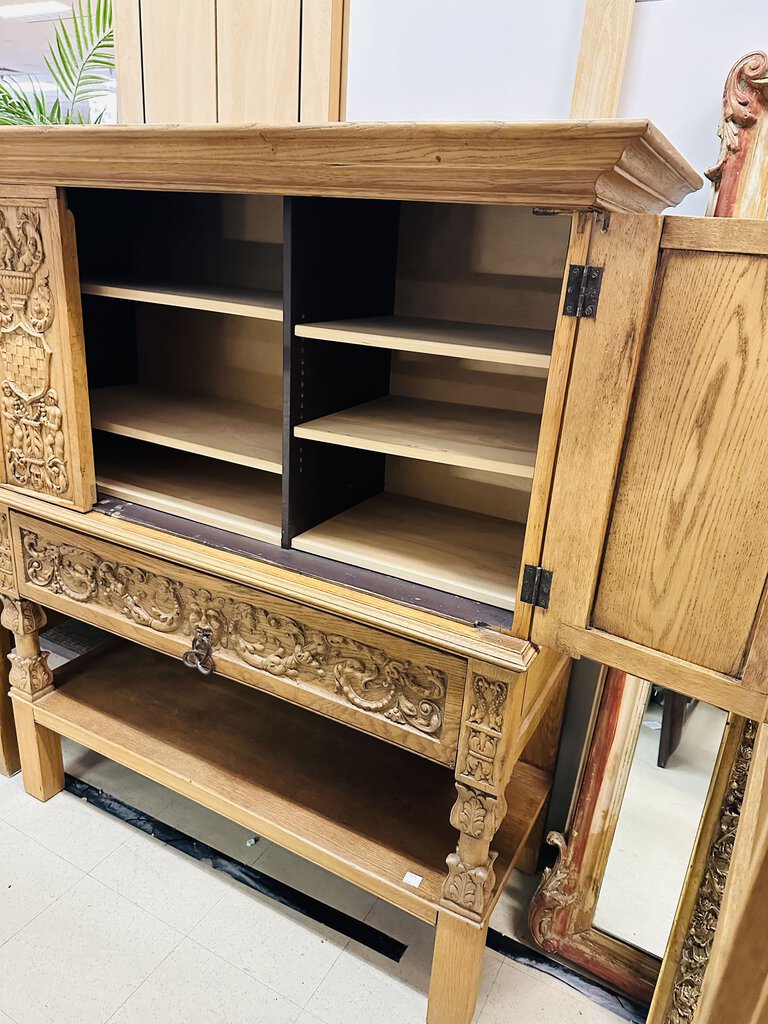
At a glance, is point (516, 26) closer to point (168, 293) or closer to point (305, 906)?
point (168, 293)

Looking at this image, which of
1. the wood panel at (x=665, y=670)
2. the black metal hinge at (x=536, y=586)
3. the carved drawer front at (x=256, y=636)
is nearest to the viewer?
the wood panel at (x=665, y=670)

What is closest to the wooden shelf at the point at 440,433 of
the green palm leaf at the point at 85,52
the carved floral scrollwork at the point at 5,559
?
the carved floral scrollwork at the point at 5,559

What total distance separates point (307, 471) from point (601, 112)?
2.80ft

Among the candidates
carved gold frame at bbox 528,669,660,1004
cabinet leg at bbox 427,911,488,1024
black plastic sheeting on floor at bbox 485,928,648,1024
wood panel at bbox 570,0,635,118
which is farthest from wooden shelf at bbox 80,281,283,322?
black plastic sheeting on floor at bbox 485,928,648,1024

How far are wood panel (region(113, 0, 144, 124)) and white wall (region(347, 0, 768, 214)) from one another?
0.55m

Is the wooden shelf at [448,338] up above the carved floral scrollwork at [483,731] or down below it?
above

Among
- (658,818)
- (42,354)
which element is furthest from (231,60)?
(658,818)

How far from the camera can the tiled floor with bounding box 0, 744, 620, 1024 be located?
4.93 ft

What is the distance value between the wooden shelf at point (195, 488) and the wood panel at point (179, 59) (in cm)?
80

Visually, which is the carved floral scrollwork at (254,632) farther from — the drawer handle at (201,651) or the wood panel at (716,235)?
the wood panel at (716,235)

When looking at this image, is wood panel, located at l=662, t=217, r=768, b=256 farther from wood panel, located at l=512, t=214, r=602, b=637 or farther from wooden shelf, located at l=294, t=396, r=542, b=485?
A: wooden shelf, located at l=294, t=396, r=542, b=485

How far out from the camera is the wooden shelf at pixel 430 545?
128 centimetres

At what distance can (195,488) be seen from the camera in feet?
5.51

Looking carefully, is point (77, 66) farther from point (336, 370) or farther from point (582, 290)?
point (582, 290)
